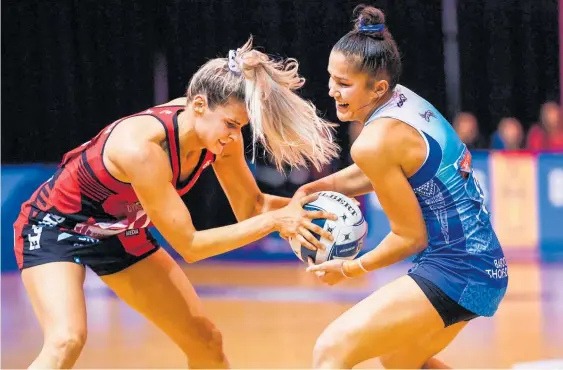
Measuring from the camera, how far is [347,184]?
12.7 ft

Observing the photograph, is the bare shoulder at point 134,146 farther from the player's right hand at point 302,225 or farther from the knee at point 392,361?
the knee at point 392,361

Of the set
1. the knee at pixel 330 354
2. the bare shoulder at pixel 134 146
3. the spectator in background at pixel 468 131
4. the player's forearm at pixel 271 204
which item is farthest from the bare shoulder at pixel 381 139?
the spectator in background at pixel 468 131

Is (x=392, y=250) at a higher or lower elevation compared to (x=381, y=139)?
lower

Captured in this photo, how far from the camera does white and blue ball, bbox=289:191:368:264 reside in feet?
11.6

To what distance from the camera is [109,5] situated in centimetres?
1075

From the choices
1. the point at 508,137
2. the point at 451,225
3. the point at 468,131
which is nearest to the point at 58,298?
the point at 451,225

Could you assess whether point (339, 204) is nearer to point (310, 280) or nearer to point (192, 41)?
point (310, 280)

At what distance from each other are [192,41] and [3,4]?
7.67ft

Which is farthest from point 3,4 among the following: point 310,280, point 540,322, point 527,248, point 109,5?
point 540,322

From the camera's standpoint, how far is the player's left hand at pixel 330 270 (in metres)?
3.44

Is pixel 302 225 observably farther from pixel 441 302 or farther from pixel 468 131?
pixel 468 131

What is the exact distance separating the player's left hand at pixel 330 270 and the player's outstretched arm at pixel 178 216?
0.35 ft

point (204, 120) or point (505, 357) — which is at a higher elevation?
point (204, 120)

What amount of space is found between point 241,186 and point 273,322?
7.57ft
